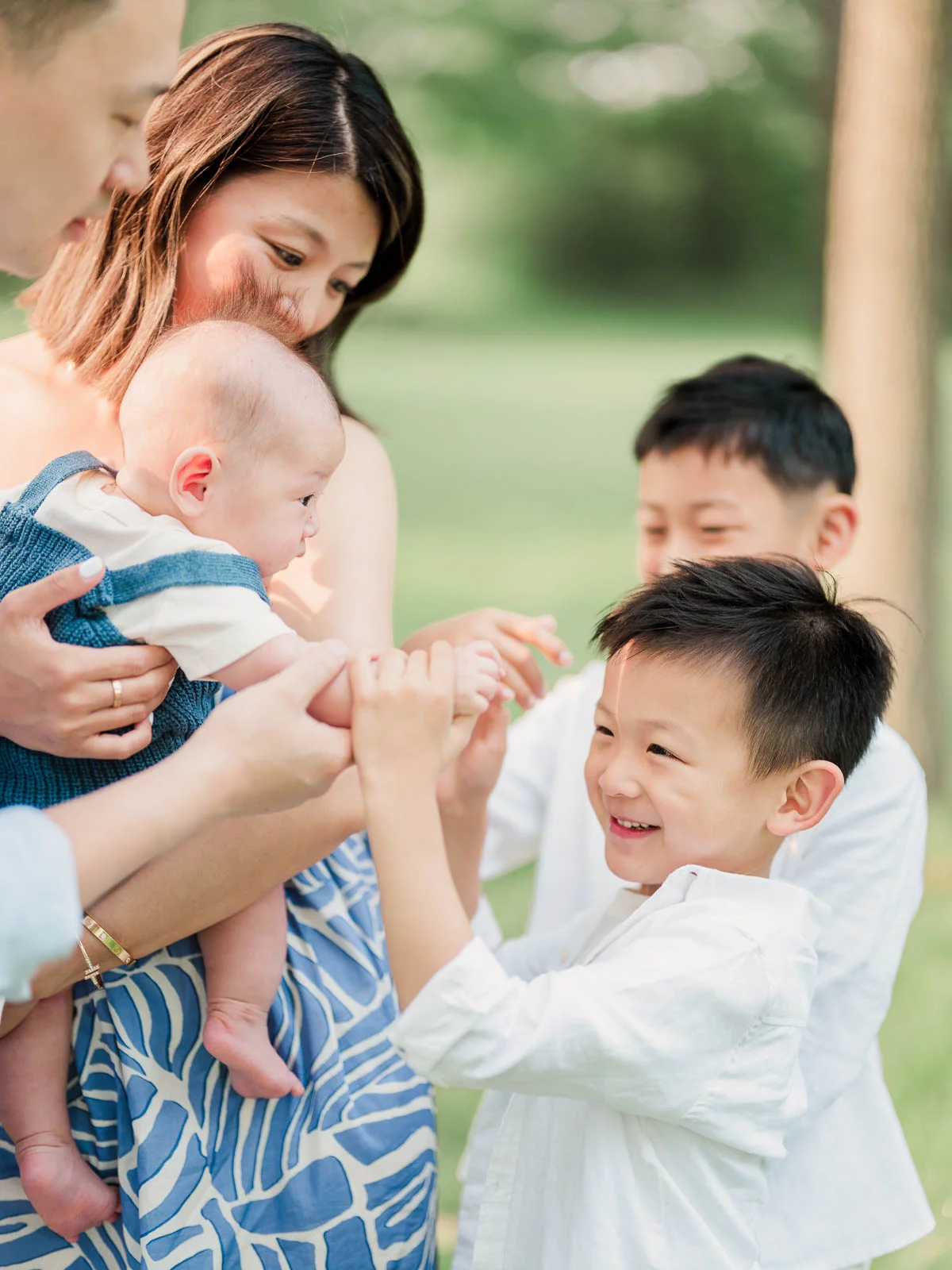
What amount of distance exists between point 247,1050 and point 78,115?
3.63 ft

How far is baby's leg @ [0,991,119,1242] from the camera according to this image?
169 centimetres

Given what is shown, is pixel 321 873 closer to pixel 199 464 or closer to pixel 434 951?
pixel 434 951

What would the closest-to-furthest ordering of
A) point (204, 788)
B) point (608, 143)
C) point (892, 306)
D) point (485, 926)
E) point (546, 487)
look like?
point (204, 788) → point (485, 926) → point (892, 306) → point (546, 487) → point (608, 143)

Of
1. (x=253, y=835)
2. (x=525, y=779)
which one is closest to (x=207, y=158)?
(x=253, y=835)

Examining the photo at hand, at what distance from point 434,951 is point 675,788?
424 millimetres

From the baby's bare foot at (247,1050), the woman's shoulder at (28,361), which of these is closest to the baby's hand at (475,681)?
the baby's bare foot at (247,1050)

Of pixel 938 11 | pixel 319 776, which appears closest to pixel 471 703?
pixel 319 776

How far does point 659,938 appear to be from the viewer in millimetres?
1672

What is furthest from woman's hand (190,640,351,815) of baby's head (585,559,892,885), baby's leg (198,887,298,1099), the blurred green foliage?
the blurred green foliage

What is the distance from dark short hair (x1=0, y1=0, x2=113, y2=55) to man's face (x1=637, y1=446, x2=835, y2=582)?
144cm

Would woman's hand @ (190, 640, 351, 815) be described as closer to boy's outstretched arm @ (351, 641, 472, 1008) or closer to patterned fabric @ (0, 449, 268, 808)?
boy's outstretched arm @ (351, 641, 472, 1008)

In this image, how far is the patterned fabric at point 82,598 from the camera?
1.57 meters

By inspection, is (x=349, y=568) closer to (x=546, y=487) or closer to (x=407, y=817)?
(x=407, y=817)

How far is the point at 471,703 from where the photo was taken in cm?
159
